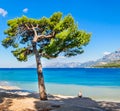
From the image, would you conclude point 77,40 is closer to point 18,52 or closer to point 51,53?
point 51,53

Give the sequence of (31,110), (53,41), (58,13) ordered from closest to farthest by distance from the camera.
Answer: (31,110), (53,41), (58,13)

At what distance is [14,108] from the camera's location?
21594 mm

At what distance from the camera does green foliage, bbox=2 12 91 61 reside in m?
28.3

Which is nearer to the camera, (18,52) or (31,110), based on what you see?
(31,110)

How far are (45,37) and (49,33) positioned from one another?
942 millimetres

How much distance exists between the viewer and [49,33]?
100 feet

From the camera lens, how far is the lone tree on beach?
28516 millimetres

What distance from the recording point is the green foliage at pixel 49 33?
28.3m

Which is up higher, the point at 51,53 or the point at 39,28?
the point at 39,28

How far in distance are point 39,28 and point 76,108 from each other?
440 inches

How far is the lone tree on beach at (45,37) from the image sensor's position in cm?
2852

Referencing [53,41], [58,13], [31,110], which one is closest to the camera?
[31,110]

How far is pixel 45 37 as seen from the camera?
2975 centimetres

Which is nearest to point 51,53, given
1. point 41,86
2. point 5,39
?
point 41,86
